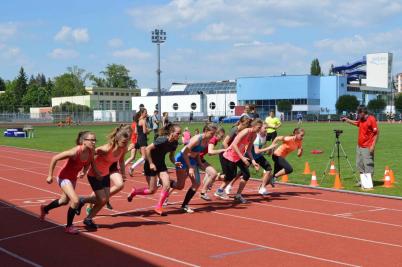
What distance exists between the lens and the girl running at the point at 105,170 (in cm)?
856

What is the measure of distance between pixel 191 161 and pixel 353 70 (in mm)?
116515

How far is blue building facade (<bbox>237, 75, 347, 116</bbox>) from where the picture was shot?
89.1 meters

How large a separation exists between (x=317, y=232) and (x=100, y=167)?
3529mm

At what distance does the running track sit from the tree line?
117217 millimetres

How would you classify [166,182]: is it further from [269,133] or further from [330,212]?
[269,133]

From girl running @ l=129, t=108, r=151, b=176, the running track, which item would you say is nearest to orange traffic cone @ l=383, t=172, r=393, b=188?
the running track

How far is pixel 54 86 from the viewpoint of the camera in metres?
146

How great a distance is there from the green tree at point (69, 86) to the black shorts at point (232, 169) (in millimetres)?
130184

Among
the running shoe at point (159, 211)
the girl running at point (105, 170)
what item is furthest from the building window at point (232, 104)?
the girl running at point (105, 170)

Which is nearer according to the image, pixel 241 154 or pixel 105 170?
pixel 105 170

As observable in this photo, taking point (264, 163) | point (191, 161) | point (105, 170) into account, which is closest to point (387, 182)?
point (264, 163)

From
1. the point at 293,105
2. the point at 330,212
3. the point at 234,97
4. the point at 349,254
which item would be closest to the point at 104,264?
the point at 349,254

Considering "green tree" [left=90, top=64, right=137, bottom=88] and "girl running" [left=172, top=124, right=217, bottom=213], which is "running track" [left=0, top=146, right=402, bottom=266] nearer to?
"girl running" [left=172, top=124, right=217, bottom=213]

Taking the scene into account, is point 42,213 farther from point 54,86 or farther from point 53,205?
point 54,86
